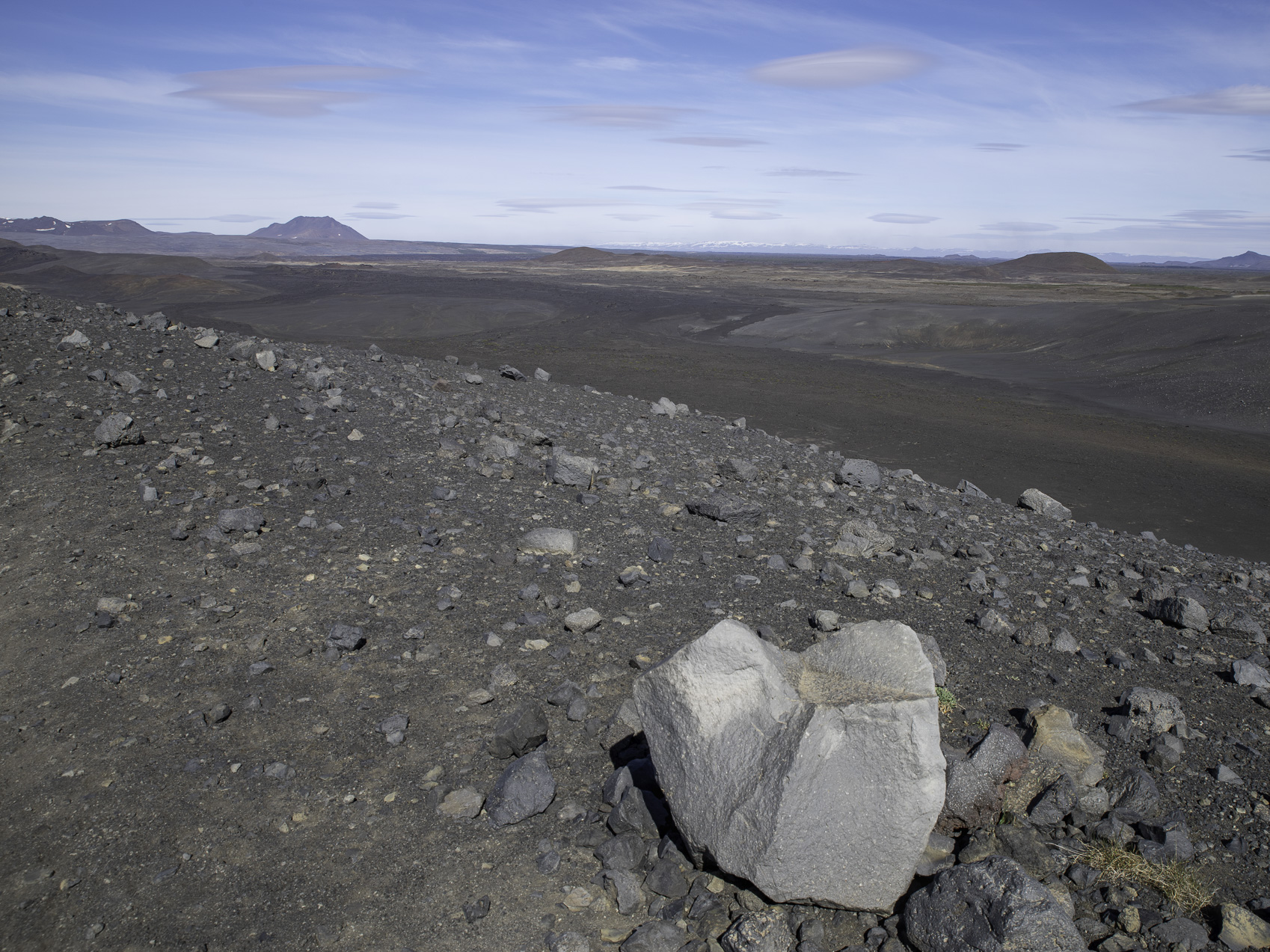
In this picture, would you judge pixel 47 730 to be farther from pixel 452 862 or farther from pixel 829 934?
pixel 829 934

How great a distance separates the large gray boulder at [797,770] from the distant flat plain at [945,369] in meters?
9.04

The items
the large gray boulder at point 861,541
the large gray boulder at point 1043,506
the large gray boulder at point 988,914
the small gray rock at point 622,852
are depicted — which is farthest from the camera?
the large gray boulder at point 1043,506

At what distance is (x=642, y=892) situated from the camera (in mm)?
2773

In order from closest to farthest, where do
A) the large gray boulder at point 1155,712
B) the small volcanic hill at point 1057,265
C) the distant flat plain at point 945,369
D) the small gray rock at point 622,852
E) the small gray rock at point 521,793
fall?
the small gray rock at point 622,852 < the small gray rock at point 521,793 < the large gray boulder at point 1155,712 < the distant flat plain at point 945,369 < the small volcanic hill at point 1057,265

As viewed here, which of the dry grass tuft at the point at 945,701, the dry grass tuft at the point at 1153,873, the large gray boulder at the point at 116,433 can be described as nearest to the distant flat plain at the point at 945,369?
the dry grass tuft at the point at 945,701

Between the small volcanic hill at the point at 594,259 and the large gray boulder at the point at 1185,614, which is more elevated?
the small volcanic hill at the point at 594,259

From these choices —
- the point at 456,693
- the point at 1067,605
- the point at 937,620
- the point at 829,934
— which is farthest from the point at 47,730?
the point at 1067,605

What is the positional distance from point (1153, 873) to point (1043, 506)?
6.61 meters

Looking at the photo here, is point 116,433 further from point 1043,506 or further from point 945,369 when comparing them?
point 945,369

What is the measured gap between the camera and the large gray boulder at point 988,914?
2273 millimetres

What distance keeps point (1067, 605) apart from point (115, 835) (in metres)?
5.31

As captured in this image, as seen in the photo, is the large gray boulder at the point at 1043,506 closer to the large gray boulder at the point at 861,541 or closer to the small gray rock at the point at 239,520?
the large gray boulder at the point at 861,541

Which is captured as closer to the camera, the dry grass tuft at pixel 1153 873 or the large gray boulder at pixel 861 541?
the dry grass tuft at pixel 1153 873

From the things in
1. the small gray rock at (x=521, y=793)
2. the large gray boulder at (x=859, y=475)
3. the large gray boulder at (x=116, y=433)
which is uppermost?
the large gray boulder at (x=116, y=433)
